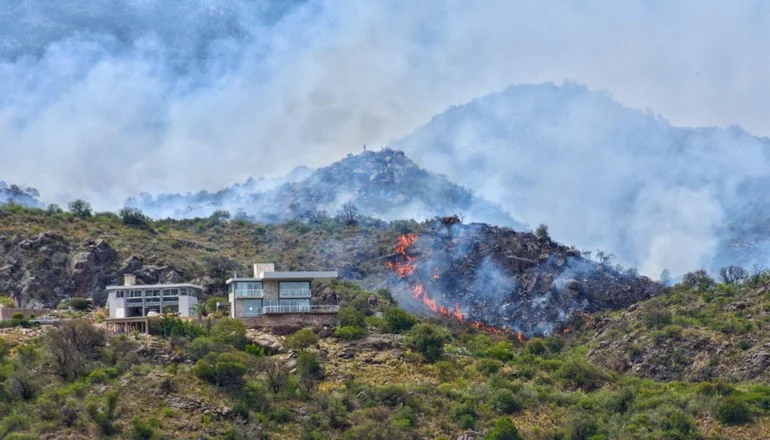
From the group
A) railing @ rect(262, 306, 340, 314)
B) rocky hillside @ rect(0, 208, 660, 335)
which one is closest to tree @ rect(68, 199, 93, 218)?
rocky hillside @ rect(0, 208, 660, 335)

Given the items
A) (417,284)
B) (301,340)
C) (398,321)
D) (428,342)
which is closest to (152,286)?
(301,340)

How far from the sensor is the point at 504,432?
86812mm

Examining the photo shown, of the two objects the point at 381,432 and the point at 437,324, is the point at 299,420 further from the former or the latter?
the point at 437,324

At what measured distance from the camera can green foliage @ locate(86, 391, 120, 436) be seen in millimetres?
80875

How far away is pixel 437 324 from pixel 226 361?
36698 mm

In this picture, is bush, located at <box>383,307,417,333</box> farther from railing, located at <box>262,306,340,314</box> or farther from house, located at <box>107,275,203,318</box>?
house, located at <box>107,275,203,318</box>

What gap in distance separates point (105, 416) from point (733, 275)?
7560 centimetres

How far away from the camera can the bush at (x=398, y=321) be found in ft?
352

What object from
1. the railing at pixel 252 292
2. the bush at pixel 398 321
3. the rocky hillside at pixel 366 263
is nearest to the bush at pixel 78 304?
the rocky hillside at pixel 366 263

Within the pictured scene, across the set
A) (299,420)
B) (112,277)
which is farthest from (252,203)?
(299,420)

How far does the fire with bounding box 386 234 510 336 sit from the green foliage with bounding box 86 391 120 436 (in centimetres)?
5161

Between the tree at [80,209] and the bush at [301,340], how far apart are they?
174 feet

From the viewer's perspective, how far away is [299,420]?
286 ft

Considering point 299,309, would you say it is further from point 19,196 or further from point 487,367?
point 19,196
